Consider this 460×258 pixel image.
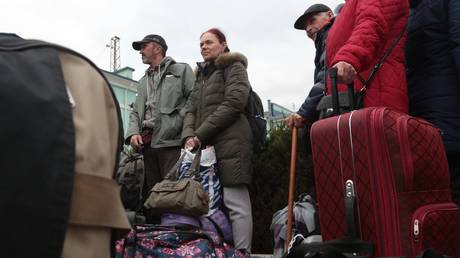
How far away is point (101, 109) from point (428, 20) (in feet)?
5.96

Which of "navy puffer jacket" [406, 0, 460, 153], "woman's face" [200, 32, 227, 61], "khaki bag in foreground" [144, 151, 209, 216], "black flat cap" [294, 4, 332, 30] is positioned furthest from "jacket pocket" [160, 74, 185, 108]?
"navy puffer jacket" [406, 0, 460, 153]

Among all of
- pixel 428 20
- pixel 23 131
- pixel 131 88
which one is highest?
pixel 131 88

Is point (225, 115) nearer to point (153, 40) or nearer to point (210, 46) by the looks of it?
point (210, 46)

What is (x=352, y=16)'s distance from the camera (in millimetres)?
2443

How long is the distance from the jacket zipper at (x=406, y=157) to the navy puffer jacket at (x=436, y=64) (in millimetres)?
471

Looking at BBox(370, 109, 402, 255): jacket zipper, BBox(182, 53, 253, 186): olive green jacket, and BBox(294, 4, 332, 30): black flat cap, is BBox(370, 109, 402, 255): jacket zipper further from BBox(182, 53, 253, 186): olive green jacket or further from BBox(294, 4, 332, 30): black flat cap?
BBox(294, 4, 332, 30): black flat cap

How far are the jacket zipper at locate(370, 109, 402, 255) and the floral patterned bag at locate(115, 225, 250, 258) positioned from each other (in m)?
1.29

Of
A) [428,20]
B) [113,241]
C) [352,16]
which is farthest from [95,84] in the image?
[428,20]

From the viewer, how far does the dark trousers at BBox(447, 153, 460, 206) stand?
2189 millimetres

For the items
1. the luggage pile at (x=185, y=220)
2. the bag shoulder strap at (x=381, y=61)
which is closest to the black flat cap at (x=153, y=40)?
the luggage pile at (x=185, y=220)

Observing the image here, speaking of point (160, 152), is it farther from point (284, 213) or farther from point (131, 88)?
point (131, 88)

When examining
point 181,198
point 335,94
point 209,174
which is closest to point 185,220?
point 181,198

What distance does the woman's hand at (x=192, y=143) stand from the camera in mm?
3429

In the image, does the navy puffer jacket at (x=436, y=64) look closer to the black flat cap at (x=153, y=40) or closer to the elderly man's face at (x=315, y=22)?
the elderly man's face at (x=315, y=22)
